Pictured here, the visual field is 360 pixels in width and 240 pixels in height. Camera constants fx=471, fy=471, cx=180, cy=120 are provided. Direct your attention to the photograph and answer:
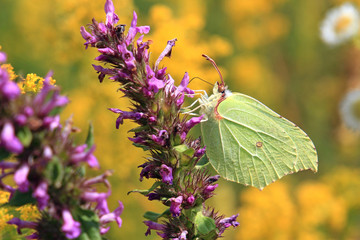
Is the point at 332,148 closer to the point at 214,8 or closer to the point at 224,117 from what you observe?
the point at 214,8

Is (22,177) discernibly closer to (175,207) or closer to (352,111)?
(175,207)

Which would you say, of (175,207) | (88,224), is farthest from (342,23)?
(88,224)

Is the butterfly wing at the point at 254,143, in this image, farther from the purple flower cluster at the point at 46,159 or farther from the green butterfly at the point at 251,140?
the purple flower cluster at the point at 46,159

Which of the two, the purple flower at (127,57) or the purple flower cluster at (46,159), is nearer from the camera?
the purple flower cluster at (46,159)

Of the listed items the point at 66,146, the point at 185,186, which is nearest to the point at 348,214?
the point at 185,186

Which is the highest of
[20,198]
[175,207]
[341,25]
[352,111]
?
[341,25]

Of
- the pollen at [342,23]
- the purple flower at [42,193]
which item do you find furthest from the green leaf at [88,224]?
the pollen at [342,23]
